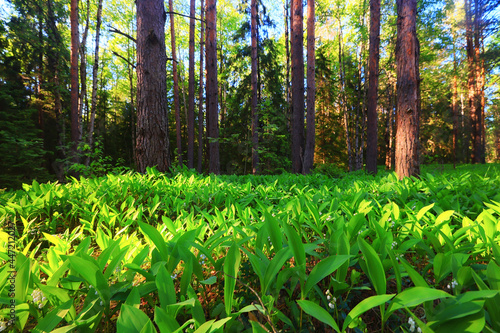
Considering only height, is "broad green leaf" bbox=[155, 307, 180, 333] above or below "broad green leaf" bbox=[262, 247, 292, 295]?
below

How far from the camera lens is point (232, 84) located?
718 inches

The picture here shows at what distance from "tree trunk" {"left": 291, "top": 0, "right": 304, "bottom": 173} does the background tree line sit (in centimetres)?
4

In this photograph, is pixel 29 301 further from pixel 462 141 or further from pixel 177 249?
pixel 462 141

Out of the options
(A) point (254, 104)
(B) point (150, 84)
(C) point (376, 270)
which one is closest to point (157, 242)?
(C) point (376, 270)

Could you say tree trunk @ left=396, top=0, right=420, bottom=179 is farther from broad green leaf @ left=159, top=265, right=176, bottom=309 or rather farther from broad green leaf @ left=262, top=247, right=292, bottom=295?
broad green leaf @ left=159, top=265, right=176, bottom=309

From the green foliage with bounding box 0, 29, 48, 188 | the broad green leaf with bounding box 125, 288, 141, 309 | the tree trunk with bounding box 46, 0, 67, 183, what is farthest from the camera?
the tree trunk with bounding box 46, 0, 67, 183

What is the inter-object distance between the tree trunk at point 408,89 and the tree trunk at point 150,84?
16.8 ft

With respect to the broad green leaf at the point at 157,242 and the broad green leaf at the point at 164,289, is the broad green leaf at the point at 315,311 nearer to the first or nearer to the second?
the broad green leaf at the point at 164,289


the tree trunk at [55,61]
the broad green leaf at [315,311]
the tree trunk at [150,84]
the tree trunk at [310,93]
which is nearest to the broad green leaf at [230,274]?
the broad green leaf at [315,311]

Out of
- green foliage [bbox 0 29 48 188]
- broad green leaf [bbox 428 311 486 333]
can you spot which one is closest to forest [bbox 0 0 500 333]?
broad green leaf [bbox 428 311 486 333]

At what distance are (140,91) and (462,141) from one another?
30327 mm

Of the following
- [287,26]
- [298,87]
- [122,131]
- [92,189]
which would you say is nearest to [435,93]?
[287,26]

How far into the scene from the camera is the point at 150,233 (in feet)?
3.63

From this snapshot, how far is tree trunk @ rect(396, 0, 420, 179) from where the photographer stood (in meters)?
4.52
